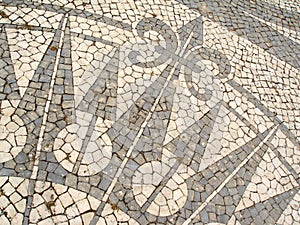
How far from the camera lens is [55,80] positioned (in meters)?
6.14

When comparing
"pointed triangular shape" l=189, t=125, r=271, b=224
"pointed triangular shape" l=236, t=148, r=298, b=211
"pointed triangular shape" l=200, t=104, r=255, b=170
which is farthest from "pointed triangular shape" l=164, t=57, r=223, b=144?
"pointed triangular shape" l=236, t=148, r=298, b=211

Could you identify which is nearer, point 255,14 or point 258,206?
point 258,206

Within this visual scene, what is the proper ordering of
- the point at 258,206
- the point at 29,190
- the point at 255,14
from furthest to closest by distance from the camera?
1. the point at 255,14
2. the point at 258,206
3. the point at 29,190

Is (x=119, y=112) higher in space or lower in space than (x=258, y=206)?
higher

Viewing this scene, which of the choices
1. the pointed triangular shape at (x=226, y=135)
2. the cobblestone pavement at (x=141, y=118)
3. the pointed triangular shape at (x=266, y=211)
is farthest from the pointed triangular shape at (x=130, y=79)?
the pointed triangular shape at (x=266, y=211)

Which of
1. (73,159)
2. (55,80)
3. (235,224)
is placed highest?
(55,80)

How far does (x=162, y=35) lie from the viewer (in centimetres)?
755

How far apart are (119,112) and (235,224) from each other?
2461 mm

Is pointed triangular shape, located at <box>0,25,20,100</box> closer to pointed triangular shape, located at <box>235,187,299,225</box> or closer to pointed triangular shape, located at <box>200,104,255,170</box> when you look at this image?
pointed triangular shape, located at <box>200,104,255,170</box>

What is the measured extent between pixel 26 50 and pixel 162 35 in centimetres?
268

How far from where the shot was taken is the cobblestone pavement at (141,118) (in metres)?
5.12

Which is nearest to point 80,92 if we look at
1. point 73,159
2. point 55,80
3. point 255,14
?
point 55,80

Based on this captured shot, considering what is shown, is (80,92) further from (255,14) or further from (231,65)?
(255,14)

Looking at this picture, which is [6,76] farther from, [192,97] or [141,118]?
[192,97]
